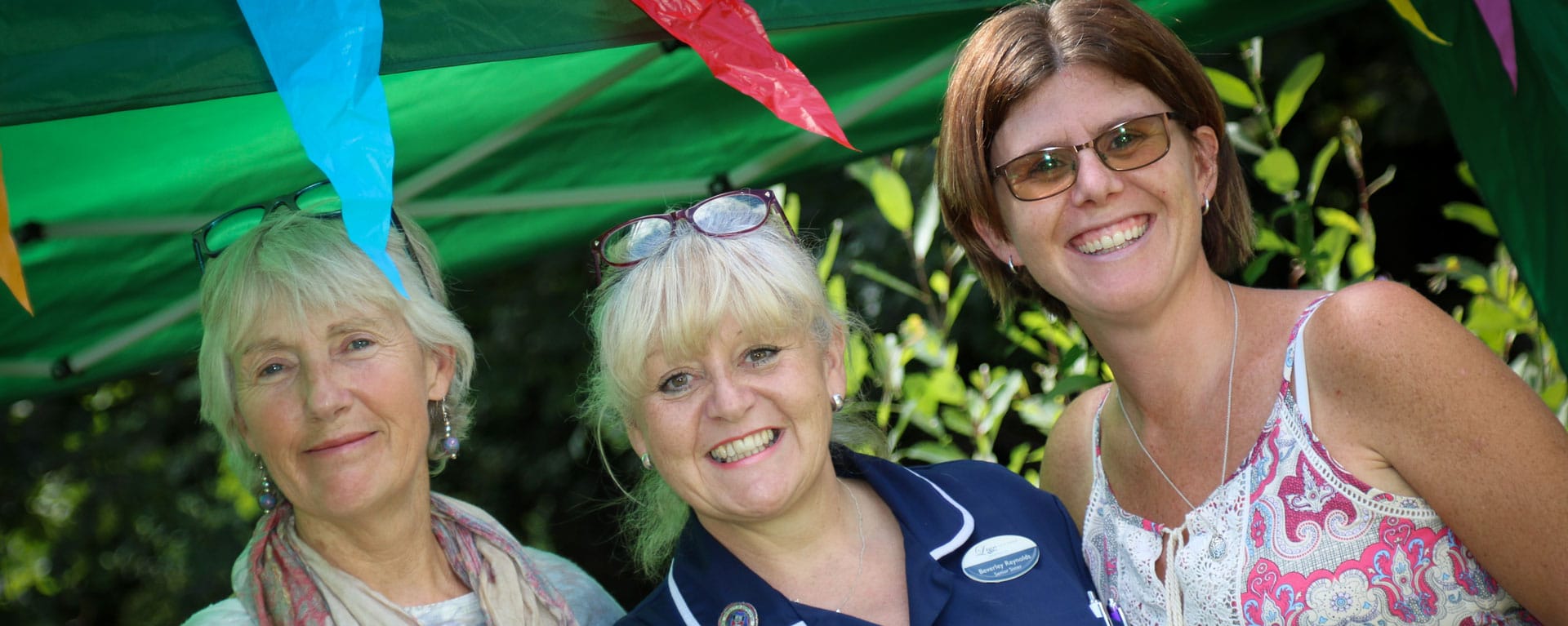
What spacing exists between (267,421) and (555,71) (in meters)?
1.03

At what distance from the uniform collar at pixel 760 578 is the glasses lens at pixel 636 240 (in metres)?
0.48

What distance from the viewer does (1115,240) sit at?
7.47 ft

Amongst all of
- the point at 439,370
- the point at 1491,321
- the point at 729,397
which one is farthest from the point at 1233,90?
the point at 439,370

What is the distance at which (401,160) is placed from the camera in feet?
9.73

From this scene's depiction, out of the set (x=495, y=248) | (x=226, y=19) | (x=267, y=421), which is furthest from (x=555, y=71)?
(x=226, y=19)

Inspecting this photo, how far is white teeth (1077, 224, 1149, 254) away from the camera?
2277 millimetres

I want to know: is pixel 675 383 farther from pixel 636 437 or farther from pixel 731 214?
pixel 731 214

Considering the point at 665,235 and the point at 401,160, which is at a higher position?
the point at 665,235

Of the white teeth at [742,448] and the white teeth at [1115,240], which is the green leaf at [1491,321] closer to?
the white teeth at [1115,240]

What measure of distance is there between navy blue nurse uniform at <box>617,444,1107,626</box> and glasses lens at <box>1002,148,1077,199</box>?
56cm

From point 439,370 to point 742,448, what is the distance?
0.60 metres

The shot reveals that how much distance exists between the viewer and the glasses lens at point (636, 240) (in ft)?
7.48

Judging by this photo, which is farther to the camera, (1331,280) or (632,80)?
(1331,280)

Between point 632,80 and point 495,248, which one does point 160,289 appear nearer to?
point 495,248
